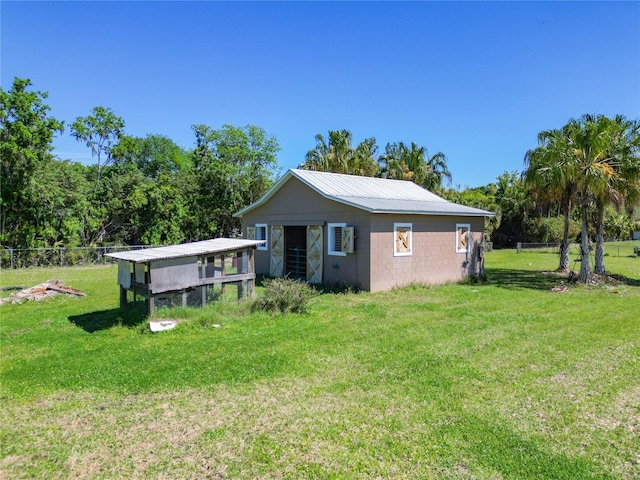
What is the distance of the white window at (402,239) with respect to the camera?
12.5 m

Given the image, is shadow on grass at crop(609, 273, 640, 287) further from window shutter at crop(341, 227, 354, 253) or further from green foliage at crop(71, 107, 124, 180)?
green foliage at crop(71, 107, 124, 180)

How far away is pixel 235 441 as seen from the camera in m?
3.61

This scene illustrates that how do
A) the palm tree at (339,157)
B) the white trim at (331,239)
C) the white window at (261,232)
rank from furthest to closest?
the palm tree at (339,157) → the white window at (261,232) → the white trim at (331,239)

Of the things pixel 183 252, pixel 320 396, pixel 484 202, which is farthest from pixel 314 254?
pixel 484 202

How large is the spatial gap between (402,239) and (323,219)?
2699 mm

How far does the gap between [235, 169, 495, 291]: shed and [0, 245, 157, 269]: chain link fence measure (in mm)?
9559

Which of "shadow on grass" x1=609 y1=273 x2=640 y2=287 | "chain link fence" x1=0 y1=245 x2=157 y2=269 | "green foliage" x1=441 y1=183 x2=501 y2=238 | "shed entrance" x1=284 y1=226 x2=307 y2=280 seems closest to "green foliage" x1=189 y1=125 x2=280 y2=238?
"chain link fence" x1=0 y1=245 x2=157 y2=269

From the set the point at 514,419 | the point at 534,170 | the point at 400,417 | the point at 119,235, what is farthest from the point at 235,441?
the point at 119,235

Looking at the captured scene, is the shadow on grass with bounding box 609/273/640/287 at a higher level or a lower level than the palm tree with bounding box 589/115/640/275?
lower

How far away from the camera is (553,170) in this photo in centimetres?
1316

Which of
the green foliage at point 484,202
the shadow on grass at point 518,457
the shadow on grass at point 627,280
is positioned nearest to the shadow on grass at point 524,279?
the shadow on grass at point 627,280

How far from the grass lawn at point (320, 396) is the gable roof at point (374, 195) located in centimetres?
471

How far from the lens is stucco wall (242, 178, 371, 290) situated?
1209 centimetres

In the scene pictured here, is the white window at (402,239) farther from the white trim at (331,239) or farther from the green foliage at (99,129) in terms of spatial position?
the green foliage at (99,129)
